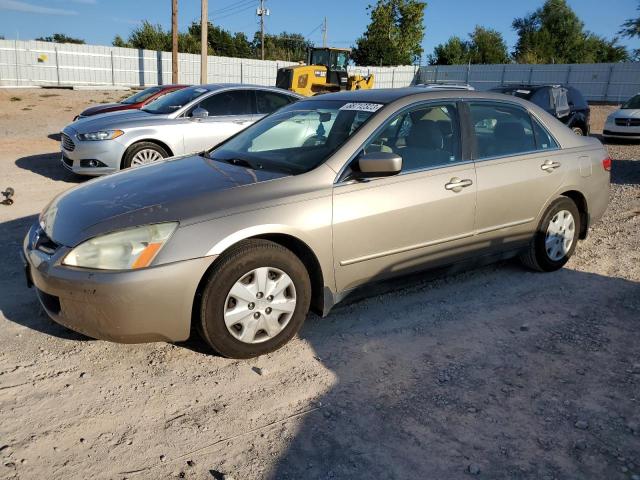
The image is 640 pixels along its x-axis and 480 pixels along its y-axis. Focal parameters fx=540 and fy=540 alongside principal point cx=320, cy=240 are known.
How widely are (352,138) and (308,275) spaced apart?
1007 millimetres

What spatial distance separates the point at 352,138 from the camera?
3.72 m

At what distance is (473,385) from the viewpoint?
3084 millimetres

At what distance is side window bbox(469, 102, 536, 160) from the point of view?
14.3ft

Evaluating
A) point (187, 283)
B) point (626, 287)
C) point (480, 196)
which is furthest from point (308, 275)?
point (626, 287)

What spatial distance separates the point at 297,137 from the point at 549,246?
2.46 metres

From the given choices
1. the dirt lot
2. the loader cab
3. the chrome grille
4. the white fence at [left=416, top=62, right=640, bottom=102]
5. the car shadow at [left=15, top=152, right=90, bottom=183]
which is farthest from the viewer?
the white fence at [left=416, top=62, right=640, bottom=102]

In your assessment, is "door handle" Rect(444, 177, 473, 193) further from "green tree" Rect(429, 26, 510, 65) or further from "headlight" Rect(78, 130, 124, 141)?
"green tree" Rect(429, 26, 510, 65)

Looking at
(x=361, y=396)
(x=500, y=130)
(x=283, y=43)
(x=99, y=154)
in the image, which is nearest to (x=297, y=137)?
(x=500, y=130)

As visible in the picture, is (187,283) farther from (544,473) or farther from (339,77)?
(339,77)

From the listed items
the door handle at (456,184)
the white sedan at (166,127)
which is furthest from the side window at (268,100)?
the door handle at (456,184)

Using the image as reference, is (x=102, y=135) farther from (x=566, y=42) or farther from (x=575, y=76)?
(x=566, y=42)

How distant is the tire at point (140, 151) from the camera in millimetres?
8086

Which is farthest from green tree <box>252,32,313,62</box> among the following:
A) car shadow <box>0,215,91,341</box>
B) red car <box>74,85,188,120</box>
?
car shadow <box>0,215,91,341</box>

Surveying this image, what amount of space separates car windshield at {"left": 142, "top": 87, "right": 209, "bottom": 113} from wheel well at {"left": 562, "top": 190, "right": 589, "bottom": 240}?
605 centimetres
